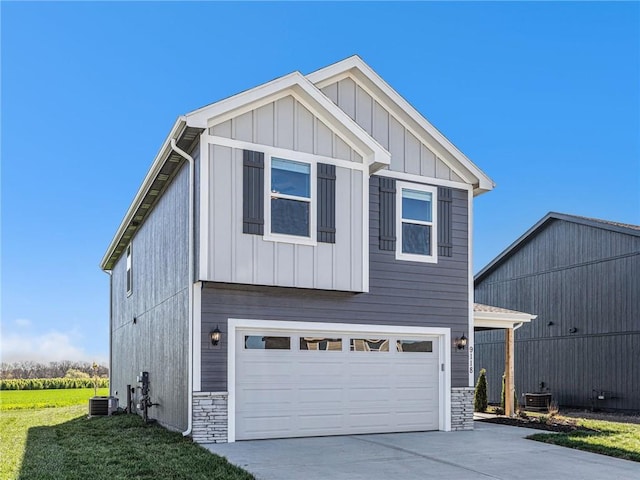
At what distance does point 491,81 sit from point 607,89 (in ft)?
14.0

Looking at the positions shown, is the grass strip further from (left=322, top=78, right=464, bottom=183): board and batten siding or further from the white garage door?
(left=322, top=78, right=464, bottom=183): board and batten siding

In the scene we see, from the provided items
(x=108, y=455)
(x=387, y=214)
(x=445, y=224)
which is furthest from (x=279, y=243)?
(x=108, y=455)

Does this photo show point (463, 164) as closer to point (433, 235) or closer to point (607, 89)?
point (433, 235)

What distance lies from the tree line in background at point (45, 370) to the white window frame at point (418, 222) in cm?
2623

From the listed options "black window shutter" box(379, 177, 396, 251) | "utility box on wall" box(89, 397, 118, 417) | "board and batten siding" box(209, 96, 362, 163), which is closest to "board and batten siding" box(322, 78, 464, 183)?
"black window shutter" box(379, 177, 396, 251)

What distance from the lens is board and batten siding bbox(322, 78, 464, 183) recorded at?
12500 mm

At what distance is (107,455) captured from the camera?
902 cm

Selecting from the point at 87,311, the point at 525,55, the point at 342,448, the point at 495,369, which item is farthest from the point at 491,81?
the point at 87,311

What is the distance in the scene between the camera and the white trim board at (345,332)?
1036 centimetres

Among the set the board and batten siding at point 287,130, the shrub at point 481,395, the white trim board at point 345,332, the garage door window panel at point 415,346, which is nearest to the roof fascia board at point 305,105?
the board and batten siding at point 287,130

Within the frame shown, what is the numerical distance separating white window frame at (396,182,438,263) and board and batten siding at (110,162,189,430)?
4025 mm

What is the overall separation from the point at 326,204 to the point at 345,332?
7.74ft

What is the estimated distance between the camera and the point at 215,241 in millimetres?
10227

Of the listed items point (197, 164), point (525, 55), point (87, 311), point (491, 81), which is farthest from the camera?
point (87, 311)
